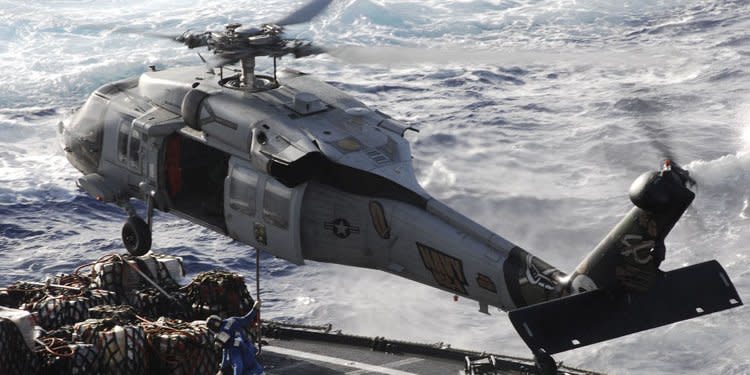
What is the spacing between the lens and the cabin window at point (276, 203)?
1933 cm

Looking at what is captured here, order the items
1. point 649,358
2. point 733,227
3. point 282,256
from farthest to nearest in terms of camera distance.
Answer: point 733,227 → point 649,358 → point 282,256

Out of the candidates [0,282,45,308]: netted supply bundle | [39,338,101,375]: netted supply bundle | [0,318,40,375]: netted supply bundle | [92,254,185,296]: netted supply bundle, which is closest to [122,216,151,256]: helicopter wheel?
[92,254,185,296]: netted supply bundle

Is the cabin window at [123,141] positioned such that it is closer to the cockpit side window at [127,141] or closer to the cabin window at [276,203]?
the cockpit side window at [127,141]

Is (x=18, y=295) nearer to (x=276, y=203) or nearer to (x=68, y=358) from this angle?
(x=68, y=358)

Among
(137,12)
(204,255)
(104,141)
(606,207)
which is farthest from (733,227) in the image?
(137,12)

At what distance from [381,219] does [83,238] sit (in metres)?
25.1

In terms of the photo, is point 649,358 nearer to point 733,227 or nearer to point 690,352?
point 690,352

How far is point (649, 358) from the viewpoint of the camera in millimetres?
35406

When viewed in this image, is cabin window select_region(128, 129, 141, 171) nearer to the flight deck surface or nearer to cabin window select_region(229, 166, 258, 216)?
cabin window select_region(229, 166, 258, 216)

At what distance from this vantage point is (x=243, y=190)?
2012 centimetres

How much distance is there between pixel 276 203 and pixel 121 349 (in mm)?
4069

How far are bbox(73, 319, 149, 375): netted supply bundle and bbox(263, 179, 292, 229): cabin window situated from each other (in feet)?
11.4

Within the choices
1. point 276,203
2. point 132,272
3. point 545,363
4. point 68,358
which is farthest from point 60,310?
point 545,363

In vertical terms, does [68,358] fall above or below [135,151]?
below
